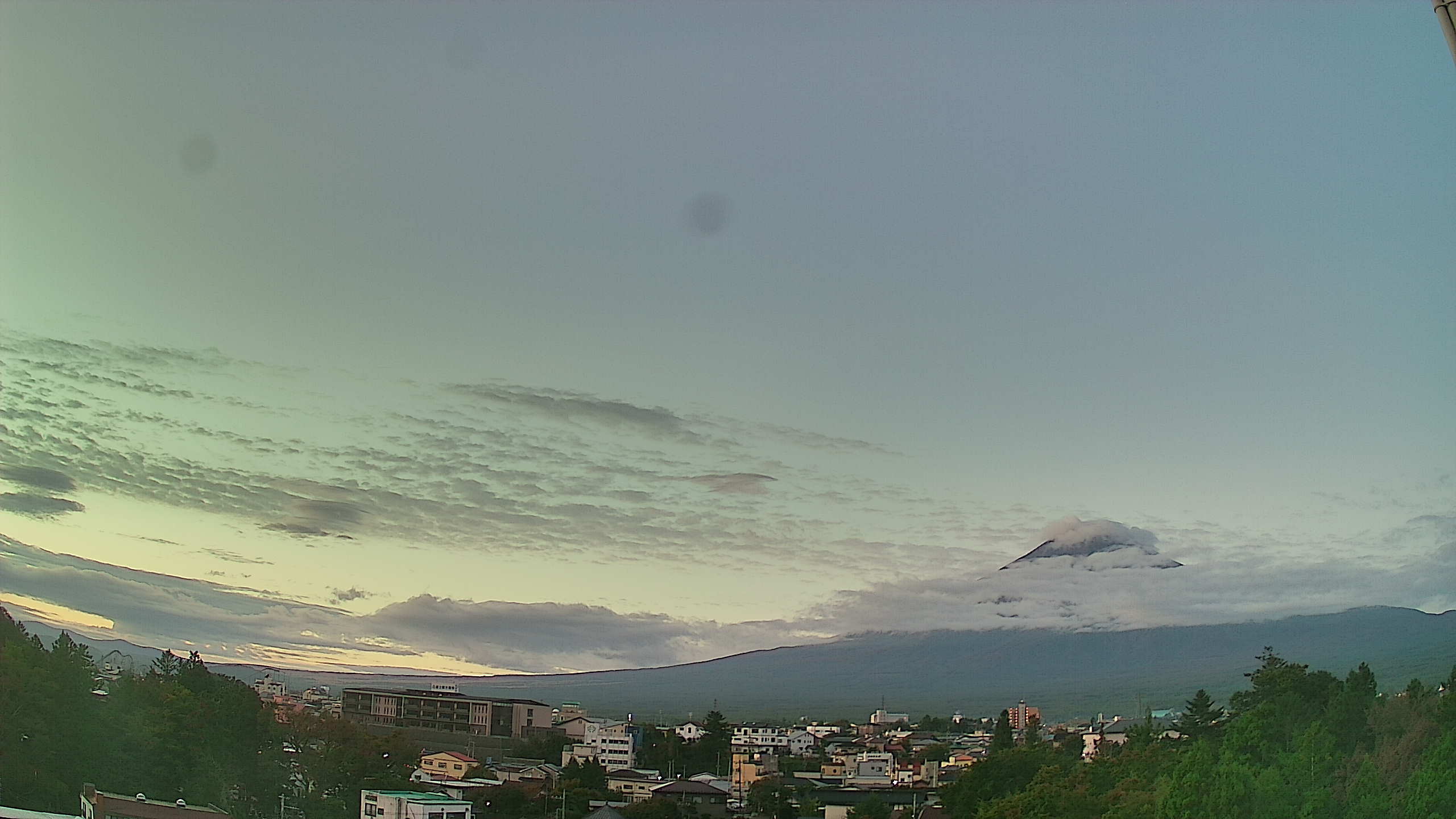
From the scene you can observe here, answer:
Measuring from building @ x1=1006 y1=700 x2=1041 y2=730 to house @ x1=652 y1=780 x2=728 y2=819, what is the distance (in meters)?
2.40

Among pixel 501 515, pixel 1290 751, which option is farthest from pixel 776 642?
pixel 1290 751

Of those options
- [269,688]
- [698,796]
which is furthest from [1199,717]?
[269,688]

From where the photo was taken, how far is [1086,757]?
314 inches

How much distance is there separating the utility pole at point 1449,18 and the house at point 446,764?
721 centimetres

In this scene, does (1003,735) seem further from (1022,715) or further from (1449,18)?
(1449,18)

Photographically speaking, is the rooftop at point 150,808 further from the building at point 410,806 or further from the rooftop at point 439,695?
the rooftop at point 439,695

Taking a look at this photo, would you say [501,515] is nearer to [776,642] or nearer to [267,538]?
[267,538]

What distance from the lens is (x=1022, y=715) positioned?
9172mm

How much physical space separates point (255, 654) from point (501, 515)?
90.1 inches

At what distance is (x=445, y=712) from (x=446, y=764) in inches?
22.3

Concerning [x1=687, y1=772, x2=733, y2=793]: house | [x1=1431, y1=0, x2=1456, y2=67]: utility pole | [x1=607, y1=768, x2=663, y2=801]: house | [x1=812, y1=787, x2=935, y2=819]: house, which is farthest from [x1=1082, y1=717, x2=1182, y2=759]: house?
[x1=1431, y1=0, x2=1456, y2=67]: utility pole

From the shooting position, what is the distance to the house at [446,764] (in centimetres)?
819

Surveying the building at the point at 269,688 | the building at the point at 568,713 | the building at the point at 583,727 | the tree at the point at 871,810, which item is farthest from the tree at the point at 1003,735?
the building at the point at 269,688

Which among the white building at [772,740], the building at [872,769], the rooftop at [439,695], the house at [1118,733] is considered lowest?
the building at [872,769]
